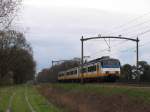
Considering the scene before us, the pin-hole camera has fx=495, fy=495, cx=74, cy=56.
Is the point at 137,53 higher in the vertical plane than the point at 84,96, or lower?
higher

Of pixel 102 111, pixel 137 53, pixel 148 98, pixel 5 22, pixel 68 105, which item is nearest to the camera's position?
pixel 148 98

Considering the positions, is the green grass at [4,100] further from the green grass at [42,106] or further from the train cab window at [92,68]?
the train cab window at [92,68]

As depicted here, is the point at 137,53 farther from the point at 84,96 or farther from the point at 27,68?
the point at 27,68

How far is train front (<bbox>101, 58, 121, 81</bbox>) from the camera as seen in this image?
57.0 m

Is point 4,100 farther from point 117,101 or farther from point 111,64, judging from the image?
point 117,101

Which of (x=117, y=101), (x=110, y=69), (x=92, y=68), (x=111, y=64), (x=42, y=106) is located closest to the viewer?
(x=117, y=101)

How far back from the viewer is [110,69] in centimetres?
5766

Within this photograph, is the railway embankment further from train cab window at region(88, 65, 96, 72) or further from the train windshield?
train cab window at region(88, 65, 96, 72)

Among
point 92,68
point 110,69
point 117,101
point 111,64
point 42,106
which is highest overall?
point 111,64

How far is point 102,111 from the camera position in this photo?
28547 millimetres

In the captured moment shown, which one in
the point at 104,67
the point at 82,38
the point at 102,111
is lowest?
the point at 102,111

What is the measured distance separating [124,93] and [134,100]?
3723 mm

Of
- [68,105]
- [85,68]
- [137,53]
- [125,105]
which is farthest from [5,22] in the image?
[85,68]

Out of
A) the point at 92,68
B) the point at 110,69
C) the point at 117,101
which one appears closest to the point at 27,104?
the point at 117,101
